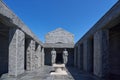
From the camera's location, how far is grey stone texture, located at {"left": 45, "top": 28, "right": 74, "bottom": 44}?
24172 mm

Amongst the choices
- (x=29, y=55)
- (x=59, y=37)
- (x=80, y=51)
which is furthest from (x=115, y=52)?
(x=59, y=37)

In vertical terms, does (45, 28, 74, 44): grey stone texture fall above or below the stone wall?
above

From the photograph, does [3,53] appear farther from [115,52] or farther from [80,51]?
[115,52]

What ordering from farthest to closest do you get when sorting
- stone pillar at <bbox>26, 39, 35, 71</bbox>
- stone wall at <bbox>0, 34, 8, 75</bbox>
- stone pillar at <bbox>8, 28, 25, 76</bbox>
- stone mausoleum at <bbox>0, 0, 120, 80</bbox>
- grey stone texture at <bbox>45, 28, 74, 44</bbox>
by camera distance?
grey stone texture at <bbox>45, 28, 74, 44</bbox>, stone pillar at <bbox>26, 39, 35, 71</bbox>, stone wall at <bbox>0, 34, 8, 75</bbox>, stone pillar at <bbox>8, 28, 25, 76</bbox>, stone mausoleum at <bbox>0, 0, 120, 80</bbox>

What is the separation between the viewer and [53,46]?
1877cm

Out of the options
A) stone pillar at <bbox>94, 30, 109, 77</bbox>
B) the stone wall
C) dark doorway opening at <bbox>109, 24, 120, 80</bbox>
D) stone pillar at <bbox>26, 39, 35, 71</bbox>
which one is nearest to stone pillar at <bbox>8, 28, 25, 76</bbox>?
the stone wall

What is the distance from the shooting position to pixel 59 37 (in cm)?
2445

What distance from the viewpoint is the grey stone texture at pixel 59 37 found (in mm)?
24172

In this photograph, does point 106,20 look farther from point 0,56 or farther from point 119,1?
point 0,56

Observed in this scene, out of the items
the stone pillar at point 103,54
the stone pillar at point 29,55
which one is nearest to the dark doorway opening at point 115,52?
the stone pillar at point 103,54

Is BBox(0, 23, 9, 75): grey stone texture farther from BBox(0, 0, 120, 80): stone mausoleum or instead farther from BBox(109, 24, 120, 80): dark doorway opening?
BBox(109, 24, 120, 80): dark doorway opening

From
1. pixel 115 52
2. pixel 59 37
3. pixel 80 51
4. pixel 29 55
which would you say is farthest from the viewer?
pixel 59 37

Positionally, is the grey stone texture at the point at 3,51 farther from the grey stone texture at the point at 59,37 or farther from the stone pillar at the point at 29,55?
the grey stone texture at the point at 59,37

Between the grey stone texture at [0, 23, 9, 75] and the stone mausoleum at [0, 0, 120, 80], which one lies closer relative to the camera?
the stone mausoleum at [0, 0, 120, 80]
